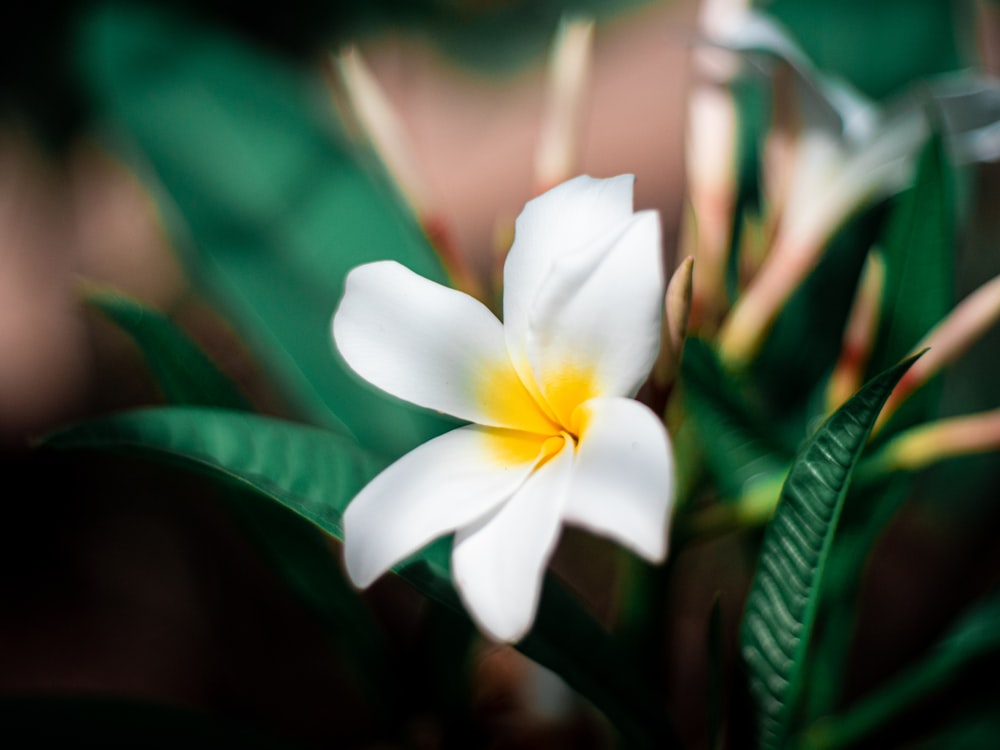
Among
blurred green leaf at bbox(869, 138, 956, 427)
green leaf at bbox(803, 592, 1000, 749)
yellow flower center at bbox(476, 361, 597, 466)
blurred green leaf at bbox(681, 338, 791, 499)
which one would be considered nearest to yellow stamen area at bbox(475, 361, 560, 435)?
yellow flower center at bbox(476, 361, 597, 466)

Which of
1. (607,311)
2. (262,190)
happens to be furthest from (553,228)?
(262,190)

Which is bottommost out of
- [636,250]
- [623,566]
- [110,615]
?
[110,615]

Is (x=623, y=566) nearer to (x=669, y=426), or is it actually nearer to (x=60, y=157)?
(x=669, y=426)

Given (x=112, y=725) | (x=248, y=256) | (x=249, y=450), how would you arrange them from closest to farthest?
(x=249, y=450) → (x=112, y=725) → (x=248, y=256)

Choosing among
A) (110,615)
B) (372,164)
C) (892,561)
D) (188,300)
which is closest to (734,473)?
(372,164)

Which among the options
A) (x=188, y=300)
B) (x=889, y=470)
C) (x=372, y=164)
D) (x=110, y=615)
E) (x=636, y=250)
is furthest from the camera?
(x=188, y=300)

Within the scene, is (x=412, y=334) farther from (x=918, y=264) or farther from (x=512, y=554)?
(x=918, y=264)
